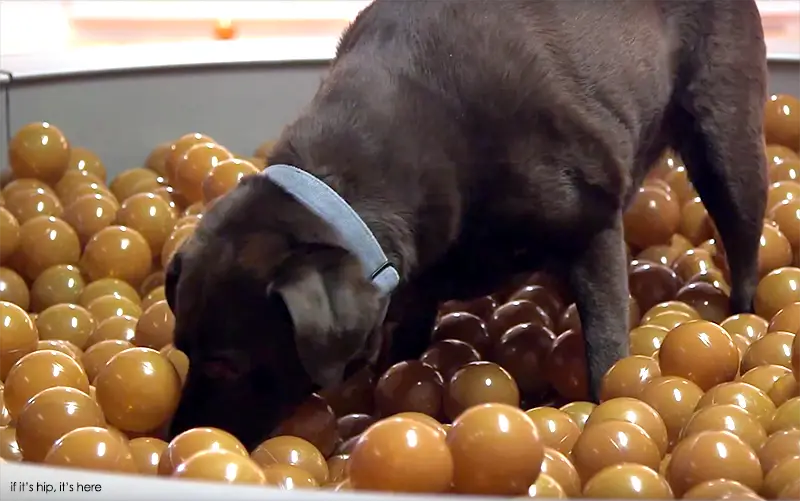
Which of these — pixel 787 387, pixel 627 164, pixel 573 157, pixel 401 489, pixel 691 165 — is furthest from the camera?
pixel 691 165

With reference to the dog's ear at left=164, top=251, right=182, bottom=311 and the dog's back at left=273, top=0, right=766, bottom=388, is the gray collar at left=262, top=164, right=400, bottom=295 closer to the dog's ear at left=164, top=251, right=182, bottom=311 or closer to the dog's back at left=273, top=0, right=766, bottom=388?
the dog's back at left=273, top=0, right=766, bottom=388

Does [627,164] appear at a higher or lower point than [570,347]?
higher

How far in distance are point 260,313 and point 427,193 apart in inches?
11.2

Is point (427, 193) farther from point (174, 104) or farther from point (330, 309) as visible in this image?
point (174, 104)

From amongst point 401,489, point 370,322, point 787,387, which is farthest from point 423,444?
point 787,387

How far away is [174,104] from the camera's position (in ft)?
8.73

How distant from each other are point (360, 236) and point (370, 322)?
0.11 meters

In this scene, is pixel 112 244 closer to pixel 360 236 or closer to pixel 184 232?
pixel 184 232

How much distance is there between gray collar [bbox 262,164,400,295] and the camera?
1345mm

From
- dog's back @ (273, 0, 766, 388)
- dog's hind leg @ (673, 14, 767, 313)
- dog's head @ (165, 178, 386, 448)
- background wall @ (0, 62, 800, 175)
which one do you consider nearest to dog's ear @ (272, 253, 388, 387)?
dog's head @ (165, 178, 386, 448)

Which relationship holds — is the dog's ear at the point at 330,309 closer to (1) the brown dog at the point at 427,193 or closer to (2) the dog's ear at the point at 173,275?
(1) the brown dog at the point at 427,193

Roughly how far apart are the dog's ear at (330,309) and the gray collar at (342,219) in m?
0.02

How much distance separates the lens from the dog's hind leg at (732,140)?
75.3 inches

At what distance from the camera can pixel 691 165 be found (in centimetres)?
200
